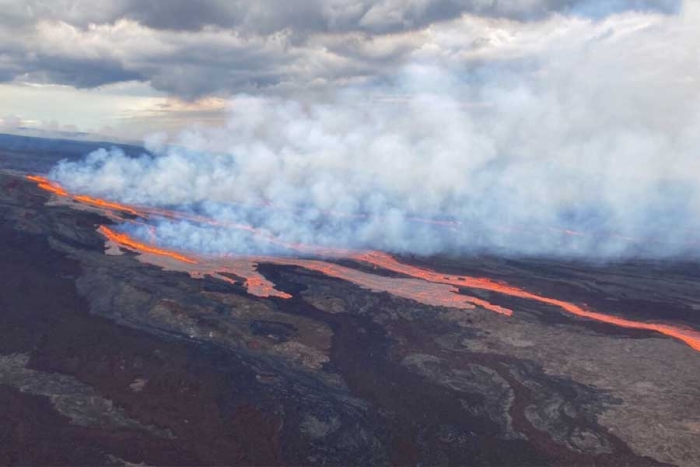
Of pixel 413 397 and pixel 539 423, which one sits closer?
pixel 539 423

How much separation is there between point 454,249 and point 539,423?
37.0m

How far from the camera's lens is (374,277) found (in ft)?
156

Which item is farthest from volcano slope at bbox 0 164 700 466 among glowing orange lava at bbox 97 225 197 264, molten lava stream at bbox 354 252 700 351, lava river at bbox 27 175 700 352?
glowing orange lava at bbox 97 225 197 264

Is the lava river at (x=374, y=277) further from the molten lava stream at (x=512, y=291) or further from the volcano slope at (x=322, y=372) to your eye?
the volcano slope at (x=322, y=372)

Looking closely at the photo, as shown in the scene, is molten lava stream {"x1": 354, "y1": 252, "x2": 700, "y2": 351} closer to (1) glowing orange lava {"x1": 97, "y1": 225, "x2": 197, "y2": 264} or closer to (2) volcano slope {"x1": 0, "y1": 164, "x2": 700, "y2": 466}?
(2) volcano slope {"x1": 0, "y1": 164, "x2": 700, "y2": 466}

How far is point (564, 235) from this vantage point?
239 ft

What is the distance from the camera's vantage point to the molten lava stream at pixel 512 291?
37.7 m

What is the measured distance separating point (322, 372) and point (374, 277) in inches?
760

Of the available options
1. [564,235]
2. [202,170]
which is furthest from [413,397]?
[202,170]

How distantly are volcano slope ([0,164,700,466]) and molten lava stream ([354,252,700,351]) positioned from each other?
2.16 ft

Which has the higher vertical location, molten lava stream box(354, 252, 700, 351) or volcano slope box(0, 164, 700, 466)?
molten lava stream box(354, 252, 700, 351)

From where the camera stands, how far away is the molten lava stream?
124 feet

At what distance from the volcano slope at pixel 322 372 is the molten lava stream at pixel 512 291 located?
66 cm

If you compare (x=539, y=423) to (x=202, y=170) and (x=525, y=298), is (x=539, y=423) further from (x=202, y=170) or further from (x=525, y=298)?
(x=202, y=170)
